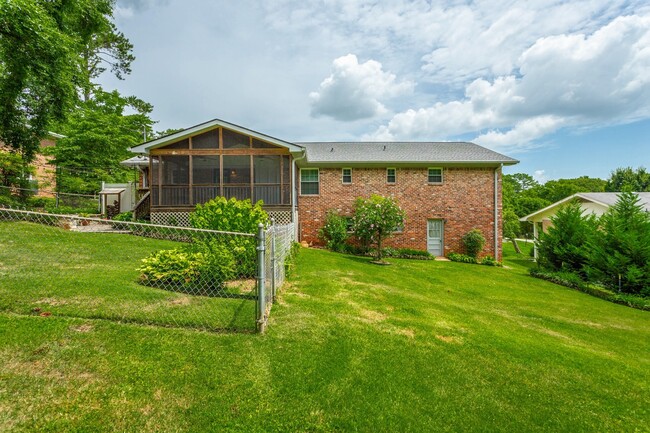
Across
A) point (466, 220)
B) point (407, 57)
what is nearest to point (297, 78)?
point (407, 57)

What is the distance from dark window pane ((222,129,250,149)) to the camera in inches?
475

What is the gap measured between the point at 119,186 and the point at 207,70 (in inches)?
388

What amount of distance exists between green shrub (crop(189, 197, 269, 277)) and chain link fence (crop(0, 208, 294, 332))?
0.09 feet

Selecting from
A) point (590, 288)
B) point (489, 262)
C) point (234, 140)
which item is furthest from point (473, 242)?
point (234, 140)

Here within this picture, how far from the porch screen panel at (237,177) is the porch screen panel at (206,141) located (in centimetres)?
68

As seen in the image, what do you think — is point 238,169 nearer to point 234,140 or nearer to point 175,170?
point 234,140

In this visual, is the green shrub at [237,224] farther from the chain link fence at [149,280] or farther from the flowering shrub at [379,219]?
the flowering shrub at [379,219]

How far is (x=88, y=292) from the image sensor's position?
15.3ft

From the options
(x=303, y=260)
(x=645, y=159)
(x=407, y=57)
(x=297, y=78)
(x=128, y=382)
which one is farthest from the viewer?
(x=645, y=159)

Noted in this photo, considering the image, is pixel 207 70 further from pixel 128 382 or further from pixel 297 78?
pixel 128 382

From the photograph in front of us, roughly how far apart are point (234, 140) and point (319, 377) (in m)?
11.2

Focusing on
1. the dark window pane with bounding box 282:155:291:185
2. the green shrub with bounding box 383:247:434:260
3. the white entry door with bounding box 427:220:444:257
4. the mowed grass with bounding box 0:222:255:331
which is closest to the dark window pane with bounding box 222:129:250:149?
the dark window pane with bounding box 282:155:291:185

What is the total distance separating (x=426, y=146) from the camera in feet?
54.3

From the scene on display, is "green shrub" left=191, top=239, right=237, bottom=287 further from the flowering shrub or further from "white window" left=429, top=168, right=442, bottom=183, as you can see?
"white window" left=429, top=168, right=442, bottom=183
